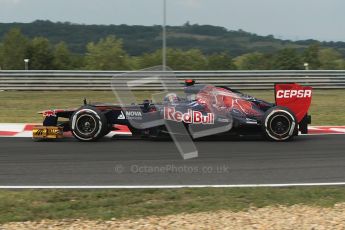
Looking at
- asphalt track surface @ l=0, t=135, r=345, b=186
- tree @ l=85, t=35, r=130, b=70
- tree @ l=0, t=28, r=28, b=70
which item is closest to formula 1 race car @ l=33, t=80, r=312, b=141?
asphalt track surface @ l=0, t=135, r=345, b=186

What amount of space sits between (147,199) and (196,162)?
88.8 inches

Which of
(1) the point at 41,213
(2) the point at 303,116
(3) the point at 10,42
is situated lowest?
(1) the point at 41,213

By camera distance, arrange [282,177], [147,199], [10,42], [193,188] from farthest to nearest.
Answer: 1. [10,42]
2. [282,177]
3. [193,188]
4. [147,199]

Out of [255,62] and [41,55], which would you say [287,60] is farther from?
[41,55]

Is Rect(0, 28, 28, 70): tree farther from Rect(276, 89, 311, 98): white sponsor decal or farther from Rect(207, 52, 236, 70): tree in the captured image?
Rect(276, 89, 311, 98): white sponsor decal

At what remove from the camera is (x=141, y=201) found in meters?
5.66

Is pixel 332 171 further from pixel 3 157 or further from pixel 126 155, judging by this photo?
pixel 3 157

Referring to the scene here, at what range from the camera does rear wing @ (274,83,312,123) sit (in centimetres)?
997

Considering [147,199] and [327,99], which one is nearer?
[147,199]

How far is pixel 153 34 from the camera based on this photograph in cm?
7494

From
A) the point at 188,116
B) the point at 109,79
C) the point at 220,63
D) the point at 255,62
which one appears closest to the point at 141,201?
the point at 188,116

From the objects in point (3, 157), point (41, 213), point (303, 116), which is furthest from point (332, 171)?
point (3, 157)

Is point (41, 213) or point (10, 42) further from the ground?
point (10, 42)

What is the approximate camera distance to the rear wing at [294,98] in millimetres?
9969
